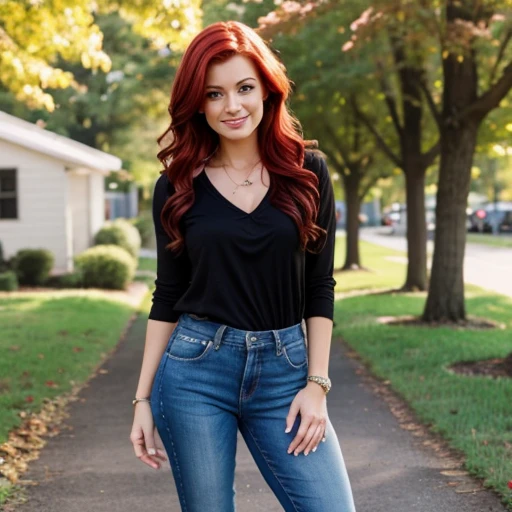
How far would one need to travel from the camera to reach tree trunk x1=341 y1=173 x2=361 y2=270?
1028 inches

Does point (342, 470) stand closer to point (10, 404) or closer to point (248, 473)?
point (248, 473)

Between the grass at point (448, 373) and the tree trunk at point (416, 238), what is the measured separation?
221 cm

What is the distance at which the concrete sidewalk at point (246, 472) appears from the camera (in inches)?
206

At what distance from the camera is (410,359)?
988cm

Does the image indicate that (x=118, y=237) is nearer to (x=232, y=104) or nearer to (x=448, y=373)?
(x=448, y=373)

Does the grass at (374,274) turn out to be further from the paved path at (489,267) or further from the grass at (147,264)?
the grass at (147,264)

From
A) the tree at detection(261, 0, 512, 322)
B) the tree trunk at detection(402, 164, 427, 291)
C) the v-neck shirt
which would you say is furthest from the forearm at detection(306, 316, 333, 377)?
the tree trunk at detection(402, 164, 427, 291)

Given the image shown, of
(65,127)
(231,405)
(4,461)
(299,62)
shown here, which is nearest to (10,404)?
(4,461)

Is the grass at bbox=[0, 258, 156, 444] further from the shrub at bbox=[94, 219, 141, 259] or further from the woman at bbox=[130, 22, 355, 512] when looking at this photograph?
the shrub at bbox=[94, 219, 141, 259]

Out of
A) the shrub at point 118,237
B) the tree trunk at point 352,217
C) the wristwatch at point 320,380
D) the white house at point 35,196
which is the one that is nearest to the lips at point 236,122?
the wristwatch at point 320,380

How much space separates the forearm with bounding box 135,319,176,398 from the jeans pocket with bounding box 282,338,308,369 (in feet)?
1.27

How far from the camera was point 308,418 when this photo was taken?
2602 mm

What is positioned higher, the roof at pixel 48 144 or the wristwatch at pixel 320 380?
the roof at pixel 48 144

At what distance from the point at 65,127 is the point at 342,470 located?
123 ft
